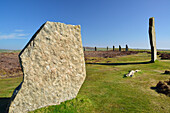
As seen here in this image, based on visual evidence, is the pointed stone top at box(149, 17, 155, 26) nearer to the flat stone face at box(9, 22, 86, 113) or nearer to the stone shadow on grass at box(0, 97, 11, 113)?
the flat stone face at box(9, 22, 86, 113)

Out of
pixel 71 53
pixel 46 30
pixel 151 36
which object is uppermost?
pixel 151 36

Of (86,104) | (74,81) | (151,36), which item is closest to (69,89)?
(74,81)

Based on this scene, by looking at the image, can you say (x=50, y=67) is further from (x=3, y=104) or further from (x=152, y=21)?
(x=152, y=21)

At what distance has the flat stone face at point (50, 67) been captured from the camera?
15.7 ft

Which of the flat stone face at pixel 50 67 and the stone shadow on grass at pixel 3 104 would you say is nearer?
the flat stone face at pixel 50 67

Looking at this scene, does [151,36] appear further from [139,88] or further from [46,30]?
[46,30]

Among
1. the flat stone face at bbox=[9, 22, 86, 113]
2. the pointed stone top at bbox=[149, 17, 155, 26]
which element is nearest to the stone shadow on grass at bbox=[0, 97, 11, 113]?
the flat stone face at bbox=[9, 22, 86, 113]

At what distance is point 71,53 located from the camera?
564 centimetres

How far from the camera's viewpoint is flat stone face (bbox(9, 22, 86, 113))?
4.80 m

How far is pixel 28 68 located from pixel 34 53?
2.16 ft

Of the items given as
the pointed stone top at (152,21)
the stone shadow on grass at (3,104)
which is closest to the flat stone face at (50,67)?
the stone shadow on grass at (3,104)

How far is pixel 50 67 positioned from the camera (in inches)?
204

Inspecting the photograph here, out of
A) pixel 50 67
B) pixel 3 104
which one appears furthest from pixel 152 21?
pixel 3 104

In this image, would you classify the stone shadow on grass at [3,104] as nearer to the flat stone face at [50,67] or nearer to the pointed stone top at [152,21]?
the flat stone face at [50,67]
